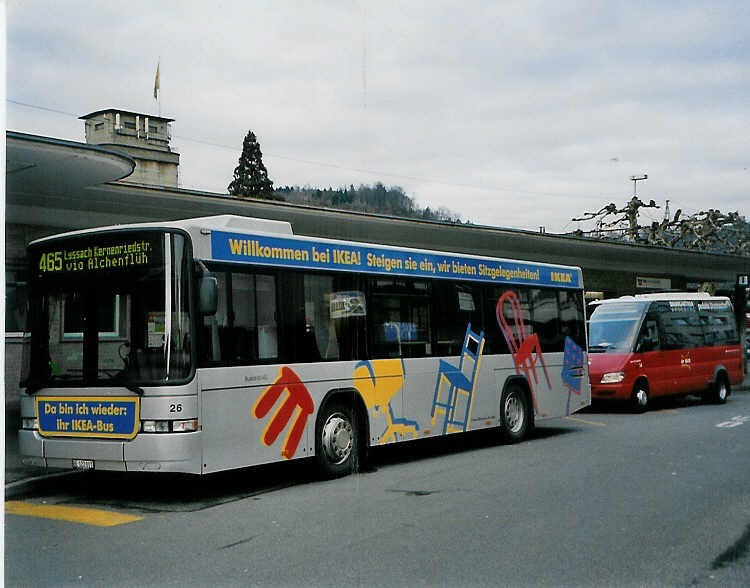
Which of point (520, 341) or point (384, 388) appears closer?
point (384, 388)

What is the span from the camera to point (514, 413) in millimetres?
14547

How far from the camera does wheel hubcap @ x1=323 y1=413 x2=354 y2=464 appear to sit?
10.8 metres

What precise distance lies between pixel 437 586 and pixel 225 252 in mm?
4729

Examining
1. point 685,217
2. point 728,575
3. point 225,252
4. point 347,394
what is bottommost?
point 728,575

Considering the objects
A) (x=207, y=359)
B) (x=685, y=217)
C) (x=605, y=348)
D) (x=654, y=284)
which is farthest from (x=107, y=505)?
(x=685, y=217)

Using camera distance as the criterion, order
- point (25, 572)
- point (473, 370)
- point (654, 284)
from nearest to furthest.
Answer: point (25, 572), point (473, 370), point (654, 284)

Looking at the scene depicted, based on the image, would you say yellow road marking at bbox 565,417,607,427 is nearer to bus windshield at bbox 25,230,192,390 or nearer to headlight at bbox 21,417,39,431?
bus windshield at bbox 25,230,192,390

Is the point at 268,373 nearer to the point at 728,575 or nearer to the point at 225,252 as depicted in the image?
the point at 225,252

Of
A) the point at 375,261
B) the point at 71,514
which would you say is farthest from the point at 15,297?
the point at 71,514

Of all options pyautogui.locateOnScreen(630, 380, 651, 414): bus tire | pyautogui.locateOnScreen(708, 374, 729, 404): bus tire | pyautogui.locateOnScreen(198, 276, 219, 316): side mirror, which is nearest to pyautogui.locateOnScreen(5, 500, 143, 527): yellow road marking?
pyautogui.locateOnScreen(198, 276, 219, 316): side mirror

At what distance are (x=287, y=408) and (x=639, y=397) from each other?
12419 millimetres

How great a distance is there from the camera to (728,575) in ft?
21.0

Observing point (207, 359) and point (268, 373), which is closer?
point (207, 359)

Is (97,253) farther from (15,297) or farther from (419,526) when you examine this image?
(15,297)
